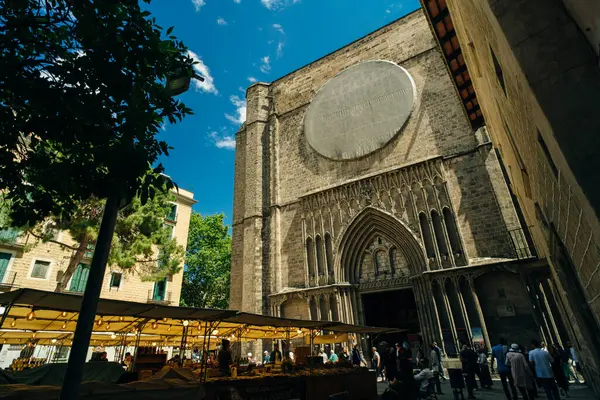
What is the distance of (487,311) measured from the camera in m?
11.1

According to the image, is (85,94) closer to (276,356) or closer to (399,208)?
(276,356)

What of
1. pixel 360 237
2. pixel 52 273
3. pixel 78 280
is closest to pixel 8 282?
pixel 52 273

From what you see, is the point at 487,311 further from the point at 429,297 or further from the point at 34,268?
the point at 34,268

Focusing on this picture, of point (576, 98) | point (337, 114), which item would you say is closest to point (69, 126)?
point (576, 98)

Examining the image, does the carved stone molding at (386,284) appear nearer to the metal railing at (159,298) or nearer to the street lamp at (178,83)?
the street lamp at (178,83)

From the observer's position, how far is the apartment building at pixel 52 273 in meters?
15.7

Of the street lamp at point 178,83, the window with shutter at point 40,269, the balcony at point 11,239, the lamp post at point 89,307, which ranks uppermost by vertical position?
the balcony at point 11,239

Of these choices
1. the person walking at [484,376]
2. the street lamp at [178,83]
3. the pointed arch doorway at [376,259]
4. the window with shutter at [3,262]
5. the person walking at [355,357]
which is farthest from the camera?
the window with shutter at [3,262]

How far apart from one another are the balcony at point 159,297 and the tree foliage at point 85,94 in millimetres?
19140

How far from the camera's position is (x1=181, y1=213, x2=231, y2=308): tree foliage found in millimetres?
30109

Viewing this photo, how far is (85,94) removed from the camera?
322 centimetres

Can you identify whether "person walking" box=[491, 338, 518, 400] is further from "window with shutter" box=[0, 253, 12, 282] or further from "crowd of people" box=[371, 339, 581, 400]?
"window with shutter" box=[0, 253, 12, 282]

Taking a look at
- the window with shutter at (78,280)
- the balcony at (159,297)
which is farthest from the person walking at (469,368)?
the window with shutter at (78,280)

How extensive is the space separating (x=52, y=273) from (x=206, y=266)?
14.1m
